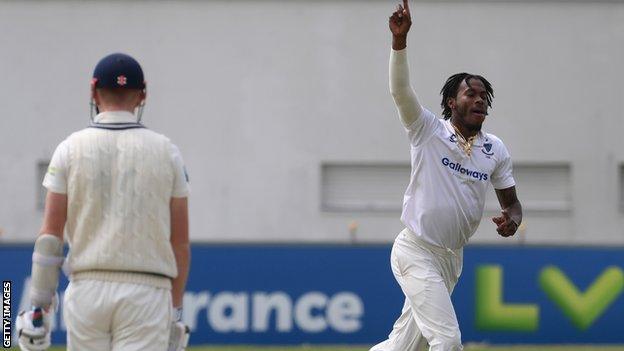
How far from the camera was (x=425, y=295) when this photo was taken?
358 inches

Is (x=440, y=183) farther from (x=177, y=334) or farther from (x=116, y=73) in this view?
(x=116, y=73)

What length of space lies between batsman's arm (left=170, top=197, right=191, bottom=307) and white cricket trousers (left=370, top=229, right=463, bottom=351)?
8.72 ft

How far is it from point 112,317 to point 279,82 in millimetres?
18000

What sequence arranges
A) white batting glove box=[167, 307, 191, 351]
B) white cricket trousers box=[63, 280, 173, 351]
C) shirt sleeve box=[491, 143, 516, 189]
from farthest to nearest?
1. shirt sleeve box=[491, 143, 516, 189]
2. white batting glove box=[167, 307, 191, 351]
3. white cricket trousers box=[63, 280, 173, 351]

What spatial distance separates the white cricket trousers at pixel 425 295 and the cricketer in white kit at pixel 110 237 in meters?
2.79

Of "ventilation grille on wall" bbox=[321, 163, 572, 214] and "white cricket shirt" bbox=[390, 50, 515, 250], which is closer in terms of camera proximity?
"white cricket shirt" bbox=[390, 50, 515, 250]

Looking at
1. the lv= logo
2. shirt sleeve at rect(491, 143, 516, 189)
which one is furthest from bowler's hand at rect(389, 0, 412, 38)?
the lv= logo

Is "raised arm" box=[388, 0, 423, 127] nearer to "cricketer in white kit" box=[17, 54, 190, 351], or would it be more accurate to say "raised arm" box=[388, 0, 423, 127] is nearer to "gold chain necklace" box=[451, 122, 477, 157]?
"gold chain necklace" box=[451, 122, 477, 157]

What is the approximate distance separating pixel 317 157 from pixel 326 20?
7.52 ft

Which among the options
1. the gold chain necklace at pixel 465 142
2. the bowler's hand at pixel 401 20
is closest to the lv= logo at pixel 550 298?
the gold chain necklace at pixel 465 142

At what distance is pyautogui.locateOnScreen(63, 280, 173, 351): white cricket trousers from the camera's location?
6484 mm

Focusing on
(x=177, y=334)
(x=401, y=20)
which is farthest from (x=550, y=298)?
(x=177, y=334)

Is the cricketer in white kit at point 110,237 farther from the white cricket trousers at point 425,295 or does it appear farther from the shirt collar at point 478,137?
the shirt collar at point 478,137

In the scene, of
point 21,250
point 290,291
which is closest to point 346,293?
point 290,291
